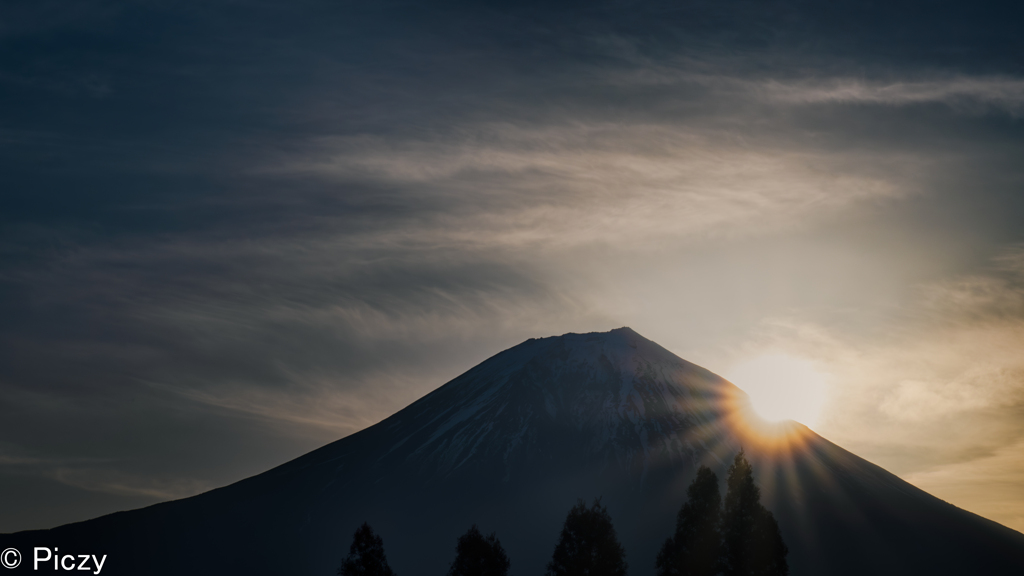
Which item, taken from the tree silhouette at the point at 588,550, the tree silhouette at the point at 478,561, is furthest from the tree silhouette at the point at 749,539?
the tree silhouette at the point at 478,561

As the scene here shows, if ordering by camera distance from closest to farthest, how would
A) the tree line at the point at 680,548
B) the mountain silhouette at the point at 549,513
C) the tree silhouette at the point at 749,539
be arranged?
the tree line at the point at 680,548 < the tree silhouette at the point at 749,539 < the mountain silhouette at the point at 549,513

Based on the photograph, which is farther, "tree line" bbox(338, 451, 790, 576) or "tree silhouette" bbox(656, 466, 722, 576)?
"tree silhouette" bbox(656, 466, 722, 576)

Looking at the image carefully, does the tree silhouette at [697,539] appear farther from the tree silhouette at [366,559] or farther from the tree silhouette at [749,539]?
the tree silhouette at [366,559]

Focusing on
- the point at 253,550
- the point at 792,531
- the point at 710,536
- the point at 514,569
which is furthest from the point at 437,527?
the point at 710,536

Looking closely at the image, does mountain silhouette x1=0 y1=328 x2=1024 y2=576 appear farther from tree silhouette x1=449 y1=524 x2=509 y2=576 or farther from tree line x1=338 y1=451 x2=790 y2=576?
tree silhouette x1=449 y1=524 x2=509 y2=576

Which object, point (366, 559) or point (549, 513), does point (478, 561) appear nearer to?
point (366, 559)

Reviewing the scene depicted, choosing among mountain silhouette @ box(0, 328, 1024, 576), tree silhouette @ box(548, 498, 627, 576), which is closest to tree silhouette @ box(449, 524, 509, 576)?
tree silhouette @ box(548, 498, 627, 576)

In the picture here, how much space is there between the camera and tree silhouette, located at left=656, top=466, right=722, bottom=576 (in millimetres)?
66938

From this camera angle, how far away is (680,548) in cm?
6825

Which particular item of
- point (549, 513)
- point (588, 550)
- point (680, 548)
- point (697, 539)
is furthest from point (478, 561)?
point (549, 513)

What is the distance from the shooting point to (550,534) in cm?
16888

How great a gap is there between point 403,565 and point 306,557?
76.2 ft

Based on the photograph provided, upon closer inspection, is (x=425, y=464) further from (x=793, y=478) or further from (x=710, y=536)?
(x=710, y=536)

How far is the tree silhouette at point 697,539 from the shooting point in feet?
220
